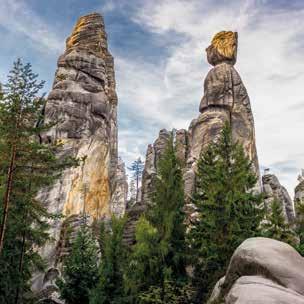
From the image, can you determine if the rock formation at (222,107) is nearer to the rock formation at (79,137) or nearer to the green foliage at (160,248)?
the rock formation at (79,137)

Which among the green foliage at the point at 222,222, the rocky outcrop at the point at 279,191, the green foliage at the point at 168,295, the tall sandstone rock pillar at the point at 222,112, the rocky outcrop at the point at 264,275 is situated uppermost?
the tall sandstone rock pillar at the point at 222,112

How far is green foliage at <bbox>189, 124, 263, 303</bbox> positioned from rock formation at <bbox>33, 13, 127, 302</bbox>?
648 inches

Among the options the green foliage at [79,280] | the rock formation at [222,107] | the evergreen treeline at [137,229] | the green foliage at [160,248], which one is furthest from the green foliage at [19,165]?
the rock formation at [222,107]

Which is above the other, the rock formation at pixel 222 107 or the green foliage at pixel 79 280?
the rock formation at pixel 222 107

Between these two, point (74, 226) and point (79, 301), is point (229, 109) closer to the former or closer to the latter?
point (74, 226)

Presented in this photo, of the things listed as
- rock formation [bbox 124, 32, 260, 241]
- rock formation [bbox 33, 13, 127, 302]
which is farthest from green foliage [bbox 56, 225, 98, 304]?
rock formation [bbox 124, 32, 260, 241]

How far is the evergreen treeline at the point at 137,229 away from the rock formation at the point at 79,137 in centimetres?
1302

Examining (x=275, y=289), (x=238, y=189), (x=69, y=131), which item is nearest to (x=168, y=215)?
(x=238, y=189)

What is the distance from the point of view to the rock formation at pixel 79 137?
34.2 meters

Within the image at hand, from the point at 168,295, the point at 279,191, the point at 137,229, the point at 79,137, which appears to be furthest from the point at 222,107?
the point at 168,295

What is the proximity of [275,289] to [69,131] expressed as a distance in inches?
1212

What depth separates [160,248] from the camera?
17.0 meters

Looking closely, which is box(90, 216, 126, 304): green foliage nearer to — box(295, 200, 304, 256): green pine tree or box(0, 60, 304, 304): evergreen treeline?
box(0, 60, 304, 304): evergreen treeline

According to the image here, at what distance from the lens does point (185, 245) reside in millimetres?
18094
